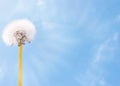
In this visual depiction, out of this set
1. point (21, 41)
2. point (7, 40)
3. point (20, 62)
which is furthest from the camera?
point (7, 40)

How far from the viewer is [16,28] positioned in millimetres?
24500

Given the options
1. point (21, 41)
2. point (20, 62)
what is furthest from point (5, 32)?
point (20, 62)

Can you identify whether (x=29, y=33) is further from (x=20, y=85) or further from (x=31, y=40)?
(x=20, y=85)

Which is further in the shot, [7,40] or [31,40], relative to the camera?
[7,40]

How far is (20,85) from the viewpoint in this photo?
17.2m

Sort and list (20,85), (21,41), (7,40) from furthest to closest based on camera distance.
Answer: (7,40) < (21,41) < (20,85)

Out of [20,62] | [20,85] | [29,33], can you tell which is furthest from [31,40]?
[20,85]

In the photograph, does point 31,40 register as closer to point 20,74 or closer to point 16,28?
point 16,28

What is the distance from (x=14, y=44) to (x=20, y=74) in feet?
20.7

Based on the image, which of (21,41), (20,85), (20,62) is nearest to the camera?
(20,85)

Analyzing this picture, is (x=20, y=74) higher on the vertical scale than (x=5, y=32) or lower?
lower

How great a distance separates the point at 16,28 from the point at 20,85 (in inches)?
340

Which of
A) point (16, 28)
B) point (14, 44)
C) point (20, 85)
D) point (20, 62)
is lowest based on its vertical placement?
point (20, 85)

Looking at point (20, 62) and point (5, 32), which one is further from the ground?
point (5, 32)
